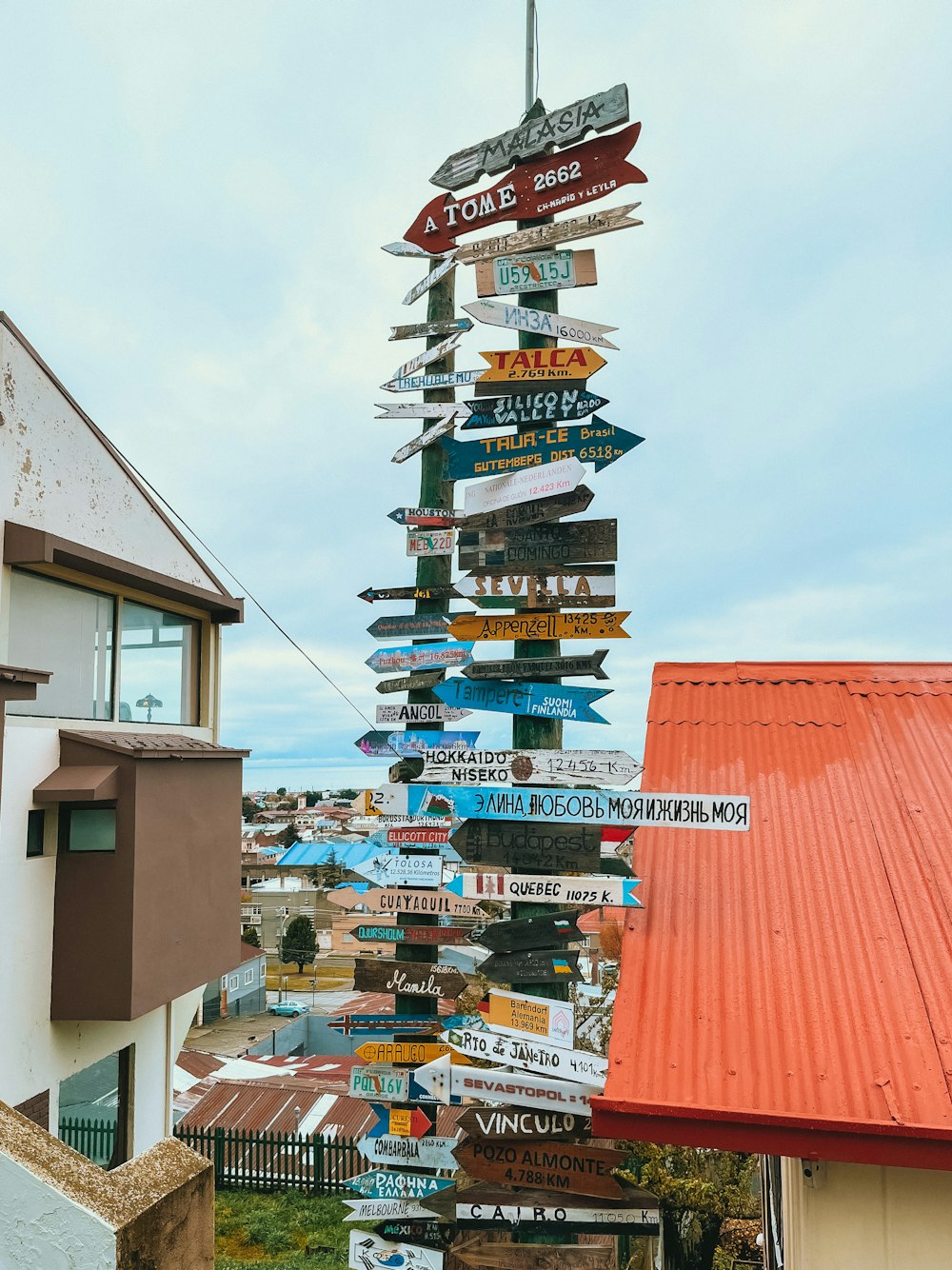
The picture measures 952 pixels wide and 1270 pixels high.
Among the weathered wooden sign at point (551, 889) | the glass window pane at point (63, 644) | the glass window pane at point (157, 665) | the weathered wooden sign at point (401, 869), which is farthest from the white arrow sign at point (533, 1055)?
the glass window pane at point (157, 665)

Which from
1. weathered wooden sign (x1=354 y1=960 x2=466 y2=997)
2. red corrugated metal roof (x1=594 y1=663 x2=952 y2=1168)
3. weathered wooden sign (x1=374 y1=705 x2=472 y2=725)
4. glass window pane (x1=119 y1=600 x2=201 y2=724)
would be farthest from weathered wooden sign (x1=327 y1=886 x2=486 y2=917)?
glass window pane (x1=119 y1=600 x2=201 y2=724)

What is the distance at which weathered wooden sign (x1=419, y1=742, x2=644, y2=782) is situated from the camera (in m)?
5.63

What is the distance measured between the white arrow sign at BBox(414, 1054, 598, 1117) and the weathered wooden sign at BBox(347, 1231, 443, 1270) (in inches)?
67.7

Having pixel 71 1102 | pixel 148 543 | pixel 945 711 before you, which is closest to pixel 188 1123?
pixel 71 1102

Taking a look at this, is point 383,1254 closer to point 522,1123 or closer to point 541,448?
point 522,1123

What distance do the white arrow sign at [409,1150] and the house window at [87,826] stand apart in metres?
4.46

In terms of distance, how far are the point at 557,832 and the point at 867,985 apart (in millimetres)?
1914

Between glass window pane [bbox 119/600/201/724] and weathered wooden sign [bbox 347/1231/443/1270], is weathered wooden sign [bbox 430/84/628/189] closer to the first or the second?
glass window pane [bbox 119/600/201/724]

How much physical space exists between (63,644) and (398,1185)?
22.3 feet

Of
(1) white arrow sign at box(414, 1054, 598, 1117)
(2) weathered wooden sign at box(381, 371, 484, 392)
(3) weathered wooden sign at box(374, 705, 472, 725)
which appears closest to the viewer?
(1) white arrow sign at box(414, 1054, 598, 1117)

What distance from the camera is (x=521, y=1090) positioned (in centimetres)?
529

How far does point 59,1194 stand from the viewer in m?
2.14

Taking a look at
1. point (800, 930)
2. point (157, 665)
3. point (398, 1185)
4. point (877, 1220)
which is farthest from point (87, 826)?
point (877, 1220)

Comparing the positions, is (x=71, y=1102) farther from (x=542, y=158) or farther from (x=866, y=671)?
(x=542, y=158)
